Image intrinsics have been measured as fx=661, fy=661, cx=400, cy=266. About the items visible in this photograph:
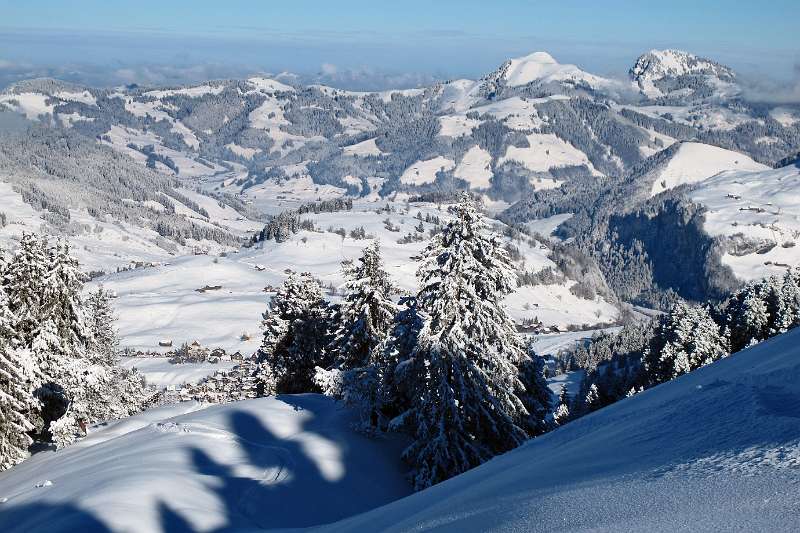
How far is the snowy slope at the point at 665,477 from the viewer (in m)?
6.57

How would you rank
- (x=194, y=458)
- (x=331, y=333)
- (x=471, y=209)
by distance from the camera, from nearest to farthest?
(x=194, y=458) → (x=471, y=209) → (x=331, y=333)

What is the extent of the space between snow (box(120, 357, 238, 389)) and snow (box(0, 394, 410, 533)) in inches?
3287

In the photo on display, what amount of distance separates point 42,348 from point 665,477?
30.9 m

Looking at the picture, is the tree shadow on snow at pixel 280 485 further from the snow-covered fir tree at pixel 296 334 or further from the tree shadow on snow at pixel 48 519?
the snow-covered fir tree at pixel 296 334

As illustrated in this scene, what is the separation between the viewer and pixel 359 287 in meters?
37.8

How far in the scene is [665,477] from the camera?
7707 mm

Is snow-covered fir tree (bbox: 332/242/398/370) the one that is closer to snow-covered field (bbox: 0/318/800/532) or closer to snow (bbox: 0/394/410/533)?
snow-covered field (bbox: 0/318/800/532)

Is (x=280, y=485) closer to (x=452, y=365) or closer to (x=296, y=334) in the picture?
(x=452, y=365)

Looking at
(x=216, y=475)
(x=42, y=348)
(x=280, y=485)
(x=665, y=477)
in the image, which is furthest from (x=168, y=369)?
(x=665, y=477)

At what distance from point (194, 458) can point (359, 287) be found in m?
16.4

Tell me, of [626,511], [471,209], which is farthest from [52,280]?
[626,511]

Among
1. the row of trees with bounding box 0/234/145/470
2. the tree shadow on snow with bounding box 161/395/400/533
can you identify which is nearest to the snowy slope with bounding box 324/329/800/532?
the tree shadow on snow with bounding box 161/395/400/533

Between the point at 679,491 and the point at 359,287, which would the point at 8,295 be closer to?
the point at 359,287

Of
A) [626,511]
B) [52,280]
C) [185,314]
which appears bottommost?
[185,314]
